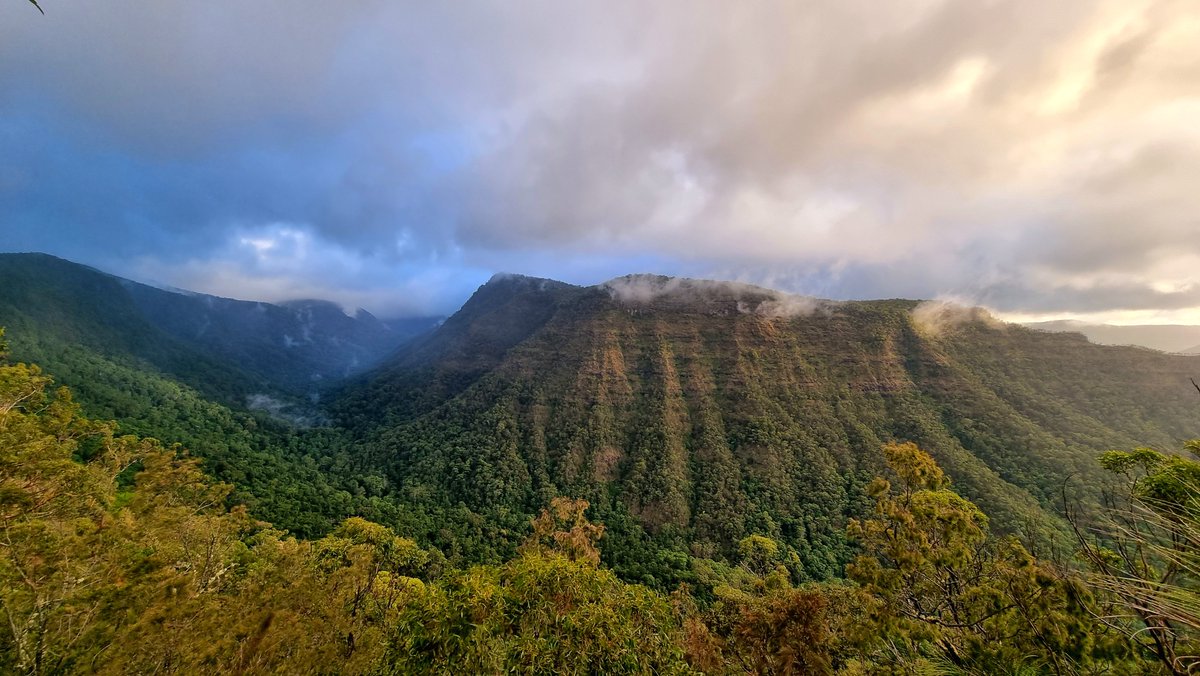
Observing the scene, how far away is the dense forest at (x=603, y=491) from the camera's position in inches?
367

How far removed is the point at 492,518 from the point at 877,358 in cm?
8355

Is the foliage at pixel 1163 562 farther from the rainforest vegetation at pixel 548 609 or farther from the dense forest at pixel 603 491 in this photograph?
the rainforest vegetation at pixel 548 609

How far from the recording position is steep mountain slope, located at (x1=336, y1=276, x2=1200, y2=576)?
65812 millimetres

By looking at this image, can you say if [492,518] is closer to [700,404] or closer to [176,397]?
[700,404]

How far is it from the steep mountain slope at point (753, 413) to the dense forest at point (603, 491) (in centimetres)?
62

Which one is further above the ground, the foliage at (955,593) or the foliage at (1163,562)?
the foliage at (1163,562)

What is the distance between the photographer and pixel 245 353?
16900 cm

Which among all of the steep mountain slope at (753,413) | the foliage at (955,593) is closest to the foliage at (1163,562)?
the foliage at (955,593)

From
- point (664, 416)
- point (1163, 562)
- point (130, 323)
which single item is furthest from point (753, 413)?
point (130, 323)

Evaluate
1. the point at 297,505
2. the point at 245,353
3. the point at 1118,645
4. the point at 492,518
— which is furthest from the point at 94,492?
the point at 245,353

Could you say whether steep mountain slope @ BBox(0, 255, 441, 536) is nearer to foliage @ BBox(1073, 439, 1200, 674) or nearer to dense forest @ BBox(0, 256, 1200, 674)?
dense forest @ BBox(0, 256, 1200, 674)

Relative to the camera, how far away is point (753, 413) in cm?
8531

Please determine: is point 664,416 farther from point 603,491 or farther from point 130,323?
point 130,323

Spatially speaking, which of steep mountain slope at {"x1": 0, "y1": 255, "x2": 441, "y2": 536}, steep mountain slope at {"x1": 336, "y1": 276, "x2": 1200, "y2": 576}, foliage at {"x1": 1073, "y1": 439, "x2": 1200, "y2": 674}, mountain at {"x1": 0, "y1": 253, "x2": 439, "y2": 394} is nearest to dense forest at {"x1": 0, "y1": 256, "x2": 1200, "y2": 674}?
foliage at {"x1": 1073, "y1": 439, "x2": 1200, "y2": 674}
